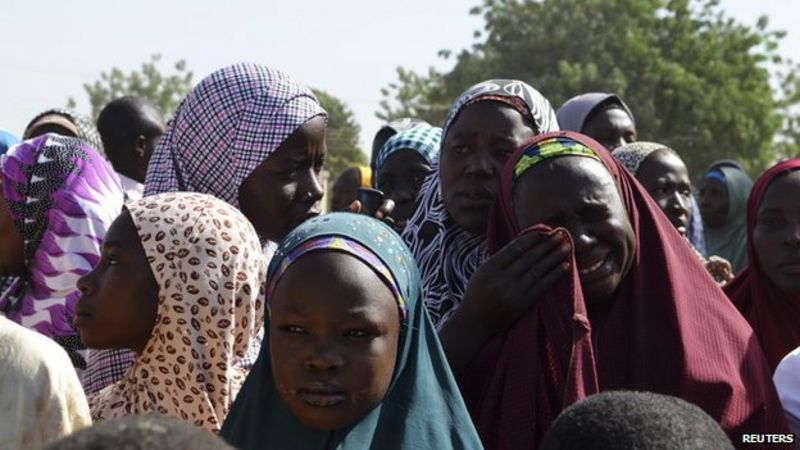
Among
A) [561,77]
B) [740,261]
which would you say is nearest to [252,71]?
[740,261]

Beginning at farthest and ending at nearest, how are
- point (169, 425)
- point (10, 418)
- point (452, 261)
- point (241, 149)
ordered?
point (241, 149)
point (452, 261)
point (10, 418)
point (169, 425)

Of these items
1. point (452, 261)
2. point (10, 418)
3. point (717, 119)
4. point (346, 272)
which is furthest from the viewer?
point (717, 119)

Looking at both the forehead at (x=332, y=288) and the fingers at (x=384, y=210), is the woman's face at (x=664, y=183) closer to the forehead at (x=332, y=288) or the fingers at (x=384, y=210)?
the fingers at (x=384, y=210)

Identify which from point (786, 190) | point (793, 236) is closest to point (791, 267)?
point (793, 236)

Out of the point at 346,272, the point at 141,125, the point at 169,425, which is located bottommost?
the point at 141,125

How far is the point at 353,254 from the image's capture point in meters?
3.30

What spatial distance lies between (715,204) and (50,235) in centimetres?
725

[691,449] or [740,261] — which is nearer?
[691,449]

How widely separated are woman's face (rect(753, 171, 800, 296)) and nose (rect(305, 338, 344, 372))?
2.25 m

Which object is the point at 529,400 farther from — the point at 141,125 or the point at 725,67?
the point at 725,67

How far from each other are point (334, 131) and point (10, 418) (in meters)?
41.9

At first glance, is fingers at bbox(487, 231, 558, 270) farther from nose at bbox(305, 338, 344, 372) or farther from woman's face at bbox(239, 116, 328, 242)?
woman's face at bbox(239, 116, 328, 242)

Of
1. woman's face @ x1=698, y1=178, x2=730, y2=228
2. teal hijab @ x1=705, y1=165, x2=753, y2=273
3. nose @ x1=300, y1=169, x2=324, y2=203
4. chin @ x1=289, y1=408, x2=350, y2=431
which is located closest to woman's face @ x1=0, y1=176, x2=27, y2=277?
nose @ x1=300, y1=169, x2=324, y2=203

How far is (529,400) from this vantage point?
3455mm
